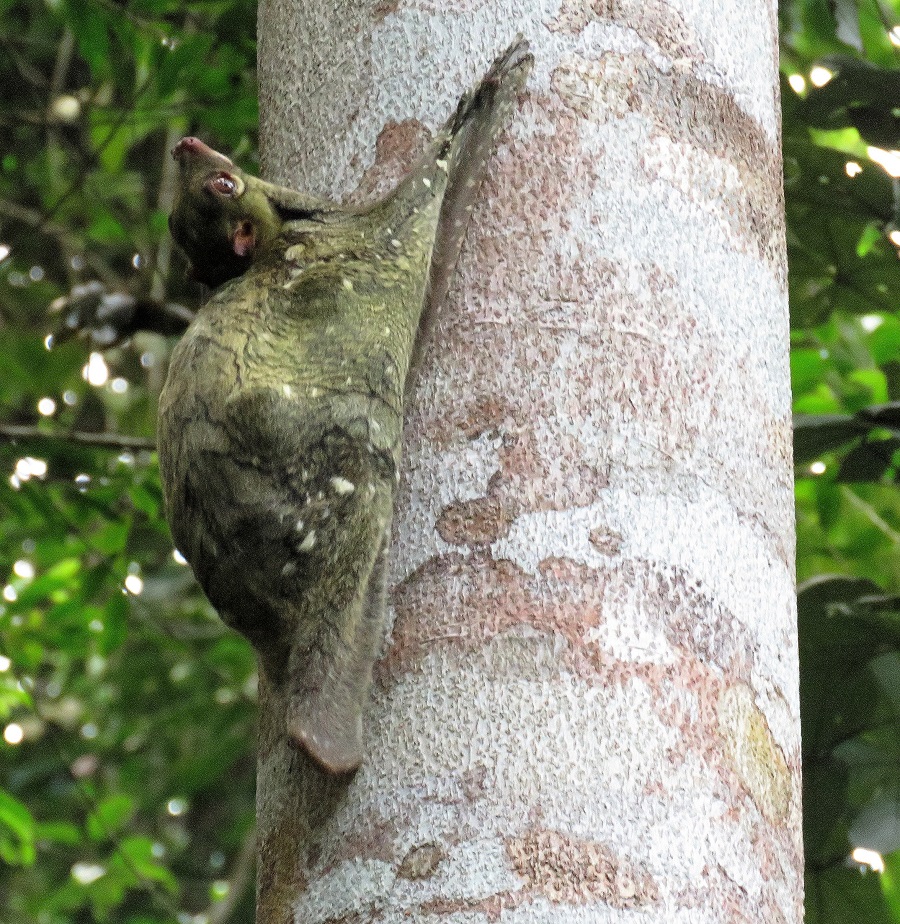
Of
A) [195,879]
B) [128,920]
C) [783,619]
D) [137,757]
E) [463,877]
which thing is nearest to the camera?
[463,877]

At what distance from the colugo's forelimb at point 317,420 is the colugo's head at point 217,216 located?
3.7 inches

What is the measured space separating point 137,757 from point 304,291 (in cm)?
452

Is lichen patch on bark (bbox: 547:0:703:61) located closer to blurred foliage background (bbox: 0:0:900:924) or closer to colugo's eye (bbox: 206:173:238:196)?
colugo's eye (bbox: 206:173:238:196)

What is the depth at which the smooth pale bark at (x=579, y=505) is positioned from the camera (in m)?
1.55

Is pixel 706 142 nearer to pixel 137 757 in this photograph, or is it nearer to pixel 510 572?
pixel 510 572

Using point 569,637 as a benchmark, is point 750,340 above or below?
above

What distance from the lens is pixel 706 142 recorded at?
202 cm

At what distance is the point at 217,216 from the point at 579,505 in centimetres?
88

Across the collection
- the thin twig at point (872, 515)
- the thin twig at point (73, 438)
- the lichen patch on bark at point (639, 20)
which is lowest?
the thin twig at point (73, 438)

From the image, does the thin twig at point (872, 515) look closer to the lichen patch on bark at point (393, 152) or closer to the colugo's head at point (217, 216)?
the colugo's head at point (217, 216)

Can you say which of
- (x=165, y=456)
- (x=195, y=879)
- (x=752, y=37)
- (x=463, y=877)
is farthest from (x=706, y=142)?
(x=195, y=879)

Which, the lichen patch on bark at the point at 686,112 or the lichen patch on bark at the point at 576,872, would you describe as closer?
the lichen patch on bark at the point at 576,872

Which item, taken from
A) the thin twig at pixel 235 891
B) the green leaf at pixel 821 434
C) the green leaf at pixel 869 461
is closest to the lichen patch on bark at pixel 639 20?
the green leaf at pixel 821 434

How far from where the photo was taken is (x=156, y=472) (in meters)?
4.39
